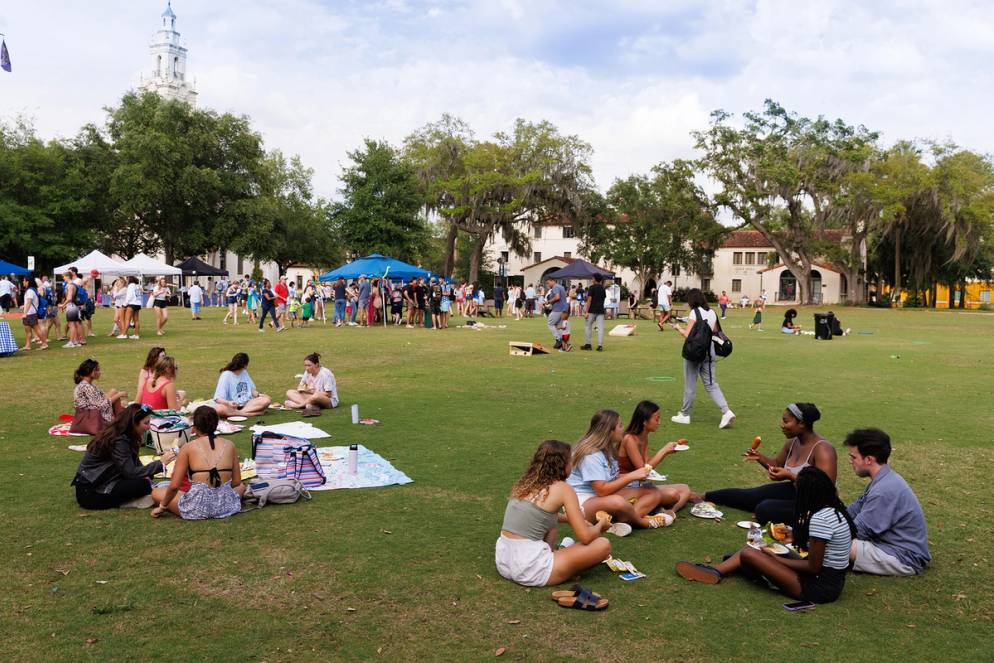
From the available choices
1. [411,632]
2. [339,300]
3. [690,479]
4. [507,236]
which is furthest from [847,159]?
[411,632]

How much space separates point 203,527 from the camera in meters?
5.71

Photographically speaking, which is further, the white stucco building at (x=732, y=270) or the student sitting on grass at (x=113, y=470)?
the white stucco building at (x=732, y=270)

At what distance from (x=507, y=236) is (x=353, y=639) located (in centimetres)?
5445

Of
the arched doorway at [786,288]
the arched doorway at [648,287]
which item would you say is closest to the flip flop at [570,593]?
the arched doorway at [648,287]

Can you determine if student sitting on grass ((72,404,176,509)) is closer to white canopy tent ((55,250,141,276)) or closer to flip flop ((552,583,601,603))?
flip flop ((552,583,601,603))

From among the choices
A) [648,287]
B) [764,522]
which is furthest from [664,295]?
[648,287]

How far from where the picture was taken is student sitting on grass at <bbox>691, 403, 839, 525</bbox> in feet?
18.8

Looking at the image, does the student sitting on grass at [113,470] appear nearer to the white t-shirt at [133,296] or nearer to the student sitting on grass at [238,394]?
the student sitting on grass at [238,394]

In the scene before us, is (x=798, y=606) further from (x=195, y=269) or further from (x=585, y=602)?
(x=195, y=269)

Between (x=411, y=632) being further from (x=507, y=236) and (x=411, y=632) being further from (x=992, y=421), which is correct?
(x=507, y=236)

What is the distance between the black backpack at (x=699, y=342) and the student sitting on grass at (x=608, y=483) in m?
3.55

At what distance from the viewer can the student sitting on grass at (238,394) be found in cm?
978

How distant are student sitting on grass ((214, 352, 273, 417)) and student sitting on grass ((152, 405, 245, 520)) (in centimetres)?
384

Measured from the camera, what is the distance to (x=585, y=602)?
4340 millimetres
